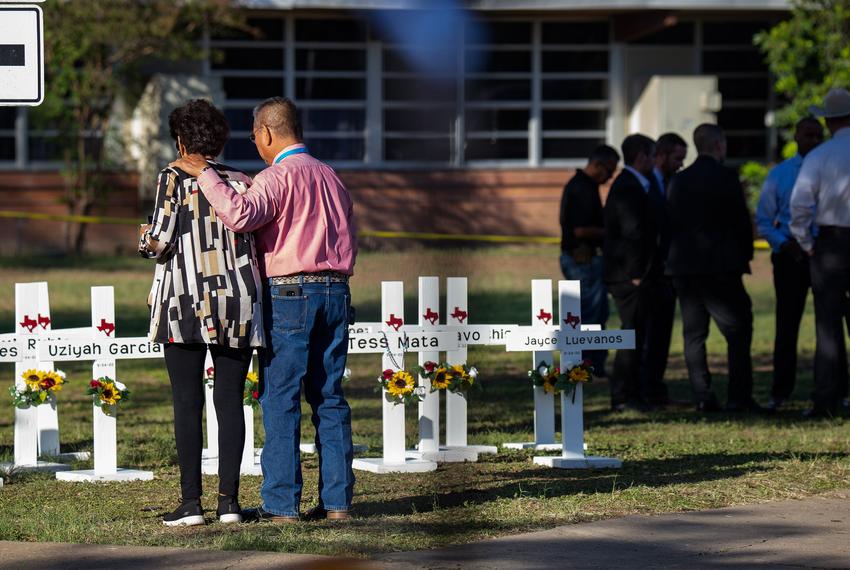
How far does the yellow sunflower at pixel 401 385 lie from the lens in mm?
7633

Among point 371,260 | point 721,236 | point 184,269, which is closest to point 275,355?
point 184,269

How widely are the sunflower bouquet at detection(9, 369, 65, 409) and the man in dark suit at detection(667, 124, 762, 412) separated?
4354mm

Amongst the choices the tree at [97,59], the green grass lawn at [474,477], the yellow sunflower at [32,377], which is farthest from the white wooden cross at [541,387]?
the tree at [97,59]

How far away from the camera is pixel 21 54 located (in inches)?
262

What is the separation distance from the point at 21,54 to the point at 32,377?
189cm

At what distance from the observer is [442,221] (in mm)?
2613

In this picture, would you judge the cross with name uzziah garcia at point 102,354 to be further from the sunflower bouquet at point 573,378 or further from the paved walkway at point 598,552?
the sunflower bouquet at point 573,378

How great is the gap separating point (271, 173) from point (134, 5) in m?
18.9

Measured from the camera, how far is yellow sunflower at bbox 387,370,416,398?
25.0ft

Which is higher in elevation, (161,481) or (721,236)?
(721,236)

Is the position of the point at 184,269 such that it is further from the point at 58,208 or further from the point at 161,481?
the point at 58,208

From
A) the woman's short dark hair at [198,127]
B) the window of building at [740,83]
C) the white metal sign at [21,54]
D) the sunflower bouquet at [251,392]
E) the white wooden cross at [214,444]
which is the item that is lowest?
the white wooden cross at [214,444]

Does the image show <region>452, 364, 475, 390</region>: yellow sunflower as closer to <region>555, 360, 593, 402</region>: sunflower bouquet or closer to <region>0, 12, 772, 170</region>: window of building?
<region>555, 360, 593, 402</region>: sunflower bouquet

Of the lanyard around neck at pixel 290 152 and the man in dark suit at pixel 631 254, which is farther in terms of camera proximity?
the man in dark suit at pixel 631 254
